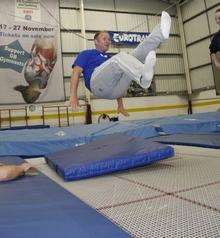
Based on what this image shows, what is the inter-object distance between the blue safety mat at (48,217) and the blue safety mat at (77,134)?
1586mm

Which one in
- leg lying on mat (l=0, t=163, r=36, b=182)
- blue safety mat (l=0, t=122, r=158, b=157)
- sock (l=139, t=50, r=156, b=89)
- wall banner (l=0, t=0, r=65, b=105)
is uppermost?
wall banner (l=0, t=0, r=65, b=105)

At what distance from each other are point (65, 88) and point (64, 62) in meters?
0.73

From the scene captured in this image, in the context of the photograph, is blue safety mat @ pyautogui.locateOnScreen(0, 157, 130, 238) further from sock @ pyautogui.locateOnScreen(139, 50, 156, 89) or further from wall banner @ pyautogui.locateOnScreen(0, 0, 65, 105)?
wall banner @ pyautogui.locateOnScreen(0, 0, 65, 105)

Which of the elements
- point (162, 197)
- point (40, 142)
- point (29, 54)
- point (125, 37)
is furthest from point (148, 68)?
point (125, 37)

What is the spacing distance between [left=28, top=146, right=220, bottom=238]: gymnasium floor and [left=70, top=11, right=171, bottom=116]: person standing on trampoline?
882mm

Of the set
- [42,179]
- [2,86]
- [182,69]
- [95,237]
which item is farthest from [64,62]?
[95,237]

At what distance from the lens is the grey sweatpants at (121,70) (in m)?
2.87

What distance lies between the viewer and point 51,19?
8.35 meters

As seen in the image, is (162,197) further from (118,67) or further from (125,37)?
(125,37)

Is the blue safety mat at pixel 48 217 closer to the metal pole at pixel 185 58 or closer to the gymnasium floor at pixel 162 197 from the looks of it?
the gymnasium floor at pixel 162 197

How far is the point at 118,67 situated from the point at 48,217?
7.28ft

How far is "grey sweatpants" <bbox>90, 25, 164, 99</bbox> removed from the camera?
2.87 m

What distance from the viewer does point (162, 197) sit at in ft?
4.46

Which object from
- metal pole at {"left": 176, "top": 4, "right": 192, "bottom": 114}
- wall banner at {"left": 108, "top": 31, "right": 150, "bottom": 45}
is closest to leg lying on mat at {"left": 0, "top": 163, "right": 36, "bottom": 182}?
wall banner at {"left": 108, "top": 31, "right": 150, "bottom": 45}
